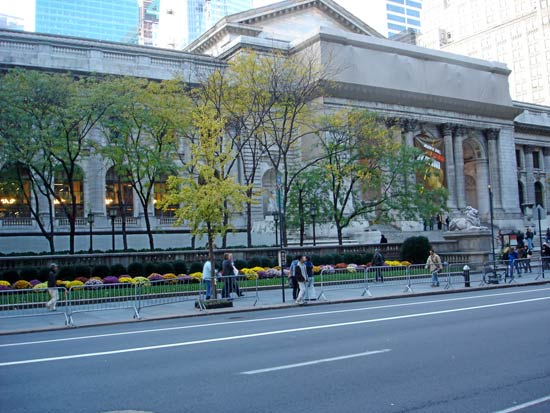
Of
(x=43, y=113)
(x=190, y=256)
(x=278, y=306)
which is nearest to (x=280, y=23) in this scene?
(x=43, y=113)

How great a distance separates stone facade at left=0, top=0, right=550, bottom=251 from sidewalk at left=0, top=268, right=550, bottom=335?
19.4 meters

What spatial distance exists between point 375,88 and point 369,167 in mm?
15522

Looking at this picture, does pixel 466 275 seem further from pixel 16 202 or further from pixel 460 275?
pixel 16 202

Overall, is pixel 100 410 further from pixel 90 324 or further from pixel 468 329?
pixel 90 324

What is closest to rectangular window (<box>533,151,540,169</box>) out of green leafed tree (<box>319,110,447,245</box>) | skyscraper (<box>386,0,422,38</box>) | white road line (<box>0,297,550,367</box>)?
green leafed tree (<box>319,110,447,245</box>)

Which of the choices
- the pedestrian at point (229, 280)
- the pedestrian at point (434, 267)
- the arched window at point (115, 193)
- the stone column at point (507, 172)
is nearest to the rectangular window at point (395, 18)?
the stone column at point (507, 172)

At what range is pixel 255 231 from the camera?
45875mm

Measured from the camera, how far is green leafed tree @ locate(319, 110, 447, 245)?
3847 centimetres

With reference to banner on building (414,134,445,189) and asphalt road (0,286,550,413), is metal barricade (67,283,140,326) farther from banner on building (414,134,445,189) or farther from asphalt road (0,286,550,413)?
banner on building (414,134,445,189)

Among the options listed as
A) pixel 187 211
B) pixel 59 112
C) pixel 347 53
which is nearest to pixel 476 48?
pixel 347 53

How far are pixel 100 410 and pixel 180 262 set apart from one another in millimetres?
22488

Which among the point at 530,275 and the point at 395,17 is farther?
the point at 395,17

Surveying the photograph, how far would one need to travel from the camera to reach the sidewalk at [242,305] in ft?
58.4

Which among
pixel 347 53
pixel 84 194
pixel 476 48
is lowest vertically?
pixel 84 194
